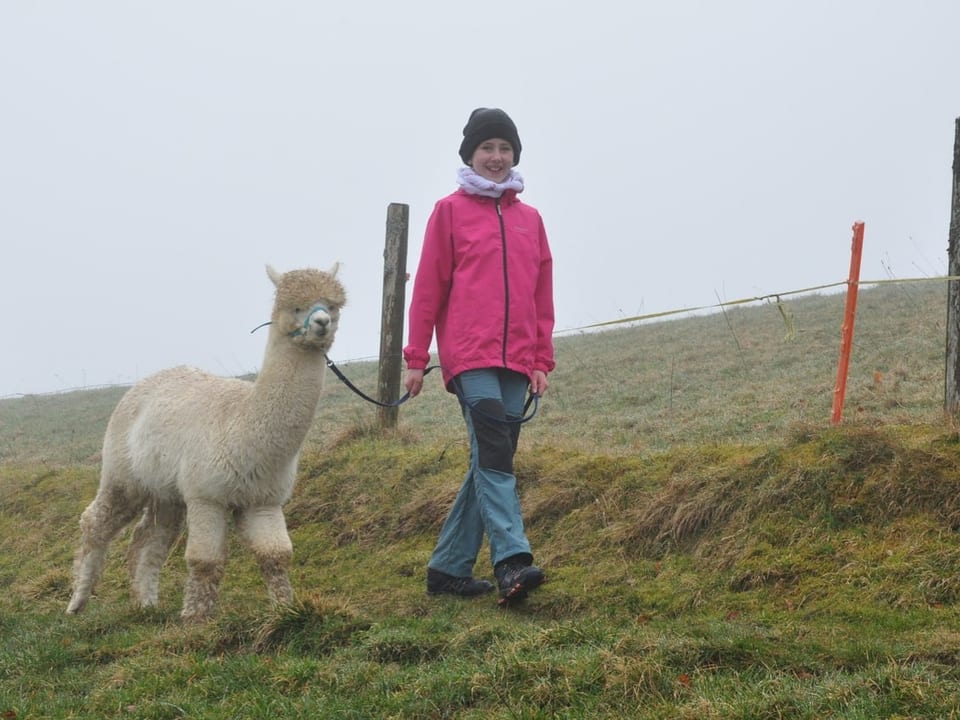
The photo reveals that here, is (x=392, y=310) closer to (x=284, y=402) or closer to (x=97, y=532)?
(x=97, y=532)

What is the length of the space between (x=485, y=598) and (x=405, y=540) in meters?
1.74

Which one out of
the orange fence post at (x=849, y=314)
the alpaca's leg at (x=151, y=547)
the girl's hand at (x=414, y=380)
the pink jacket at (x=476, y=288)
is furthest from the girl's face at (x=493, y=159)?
the alpaca's leg at (x=151, y=547)

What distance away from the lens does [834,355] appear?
13.9 m

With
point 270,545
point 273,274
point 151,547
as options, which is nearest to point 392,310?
point 151,547

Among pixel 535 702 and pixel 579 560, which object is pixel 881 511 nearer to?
pixel 579 560

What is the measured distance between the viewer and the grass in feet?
12.1

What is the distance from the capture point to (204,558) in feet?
18.9

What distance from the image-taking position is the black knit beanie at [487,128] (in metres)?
5.68

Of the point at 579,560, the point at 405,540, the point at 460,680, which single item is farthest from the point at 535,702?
the point at 405,540

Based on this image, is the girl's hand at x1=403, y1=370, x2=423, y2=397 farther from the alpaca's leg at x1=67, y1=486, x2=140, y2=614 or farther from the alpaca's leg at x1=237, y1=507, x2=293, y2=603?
the alpaca's leg at x1=67, y1=486, x2=140, y2=614

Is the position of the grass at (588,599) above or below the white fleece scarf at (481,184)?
below

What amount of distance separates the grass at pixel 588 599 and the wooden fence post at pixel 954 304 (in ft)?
0.54

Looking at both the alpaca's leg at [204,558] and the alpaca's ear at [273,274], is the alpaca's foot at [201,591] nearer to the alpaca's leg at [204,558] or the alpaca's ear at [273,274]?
the alpaca's leg at [204,558]

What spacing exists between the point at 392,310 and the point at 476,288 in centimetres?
423
